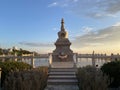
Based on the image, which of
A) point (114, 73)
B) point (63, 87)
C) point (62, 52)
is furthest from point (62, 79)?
point (62, 52)

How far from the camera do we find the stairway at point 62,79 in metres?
16.3

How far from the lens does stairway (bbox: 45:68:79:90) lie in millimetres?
16344

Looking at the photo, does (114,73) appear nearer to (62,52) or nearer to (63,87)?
(63,87)

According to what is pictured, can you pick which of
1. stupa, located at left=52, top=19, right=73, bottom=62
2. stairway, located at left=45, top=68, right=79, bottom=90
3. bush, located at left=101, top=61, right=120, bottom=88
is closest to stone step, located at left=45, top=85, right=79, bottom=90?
stairway, located at left=45, top=68, right=79, bottom=90

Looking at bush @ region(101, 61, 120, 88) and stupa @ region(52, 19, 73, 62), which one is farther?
stupa @ region(52, 19, 73, 62)

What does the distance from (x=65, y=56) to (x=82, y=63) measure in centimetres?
181

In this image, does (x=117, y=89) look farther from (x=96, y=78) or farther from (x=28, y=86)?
(x=28, y=86)

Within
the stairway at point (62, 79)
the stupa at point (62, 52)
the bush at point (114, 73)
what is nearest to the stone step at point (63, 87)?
the stairway at point (62, 79)

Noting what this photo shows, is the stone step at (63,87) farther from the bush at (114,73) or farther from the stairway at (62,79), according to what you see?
the bush at (114,73)

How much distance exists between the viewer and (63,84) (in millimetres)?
17281

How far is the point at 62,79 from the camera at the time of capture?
1820 cm

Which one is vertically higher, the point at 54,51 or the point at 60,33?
the point at 60,33

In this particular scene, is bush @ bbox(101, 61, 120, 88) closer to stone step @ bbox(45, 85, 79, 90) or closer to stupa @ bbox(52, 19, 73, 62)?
stone step @ bbox(45, 85, 79, 90)

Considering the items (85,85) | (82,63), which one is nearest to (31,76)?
(85,85)
